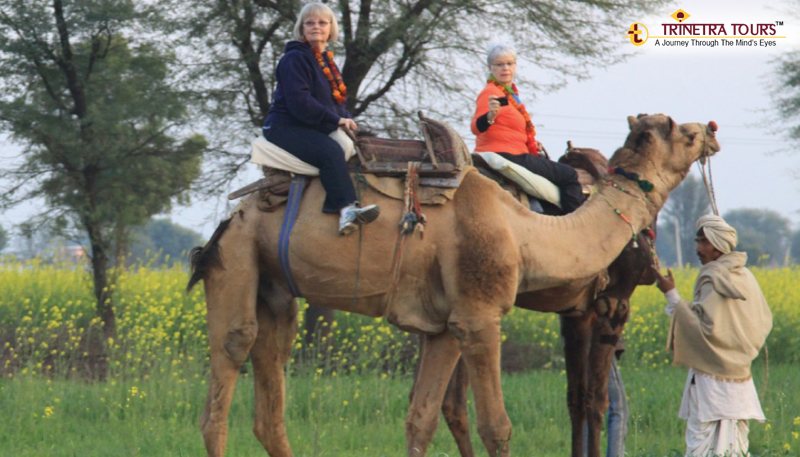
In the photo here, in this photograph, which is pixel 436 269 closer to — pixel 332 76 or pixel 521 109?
pixel 332 76

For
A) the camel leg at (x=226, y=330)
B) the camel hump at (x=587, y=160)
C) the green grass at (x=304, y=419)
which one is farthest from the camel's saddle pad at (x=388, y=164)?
the green grass at (x=304, y=419)

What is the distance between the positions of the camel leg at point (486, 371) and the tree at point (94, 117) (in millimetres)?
8004

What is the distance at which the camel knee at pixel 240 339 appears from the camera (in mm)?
6223

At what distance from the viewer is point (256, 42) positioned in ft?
45.0

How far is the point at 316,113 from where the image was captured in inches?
240

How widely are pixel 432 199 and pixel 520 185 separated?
91cm

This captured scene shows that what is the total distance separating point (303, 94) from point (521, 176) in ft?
5.20

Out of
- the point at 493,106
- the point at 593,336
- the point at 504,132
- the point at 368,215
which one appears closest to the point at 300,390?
the point at 593,336

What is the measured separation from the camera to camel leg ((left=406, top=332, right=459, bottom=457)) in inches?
245

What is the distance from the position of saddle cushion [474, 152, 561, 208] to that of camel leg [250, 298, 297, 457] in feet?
5.32

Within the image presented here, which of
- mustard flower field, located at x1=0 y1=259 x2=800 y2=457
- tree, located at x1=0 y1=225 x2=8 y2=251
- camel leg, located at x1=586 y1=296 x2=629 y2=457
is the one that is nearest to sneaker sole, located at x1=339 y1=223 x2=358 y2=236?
mustard flower field, located at x1=0 y1=259 x2=800 y2=457

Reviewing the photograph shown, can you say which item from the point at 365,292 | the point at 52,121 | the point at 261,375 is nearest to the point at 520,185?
the point at 365,292

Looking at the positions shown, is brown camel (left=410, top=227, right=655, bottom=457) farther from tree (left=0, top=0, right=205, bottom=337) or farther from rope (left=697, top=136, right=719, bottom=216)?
tree (left=0, top=0, right=205, bottom=337)

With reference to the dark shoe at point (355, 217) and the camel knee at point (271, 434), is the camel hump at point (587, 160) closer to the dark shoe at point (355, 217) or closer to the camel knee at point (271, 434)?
the dark shoe at point (355, 217)
